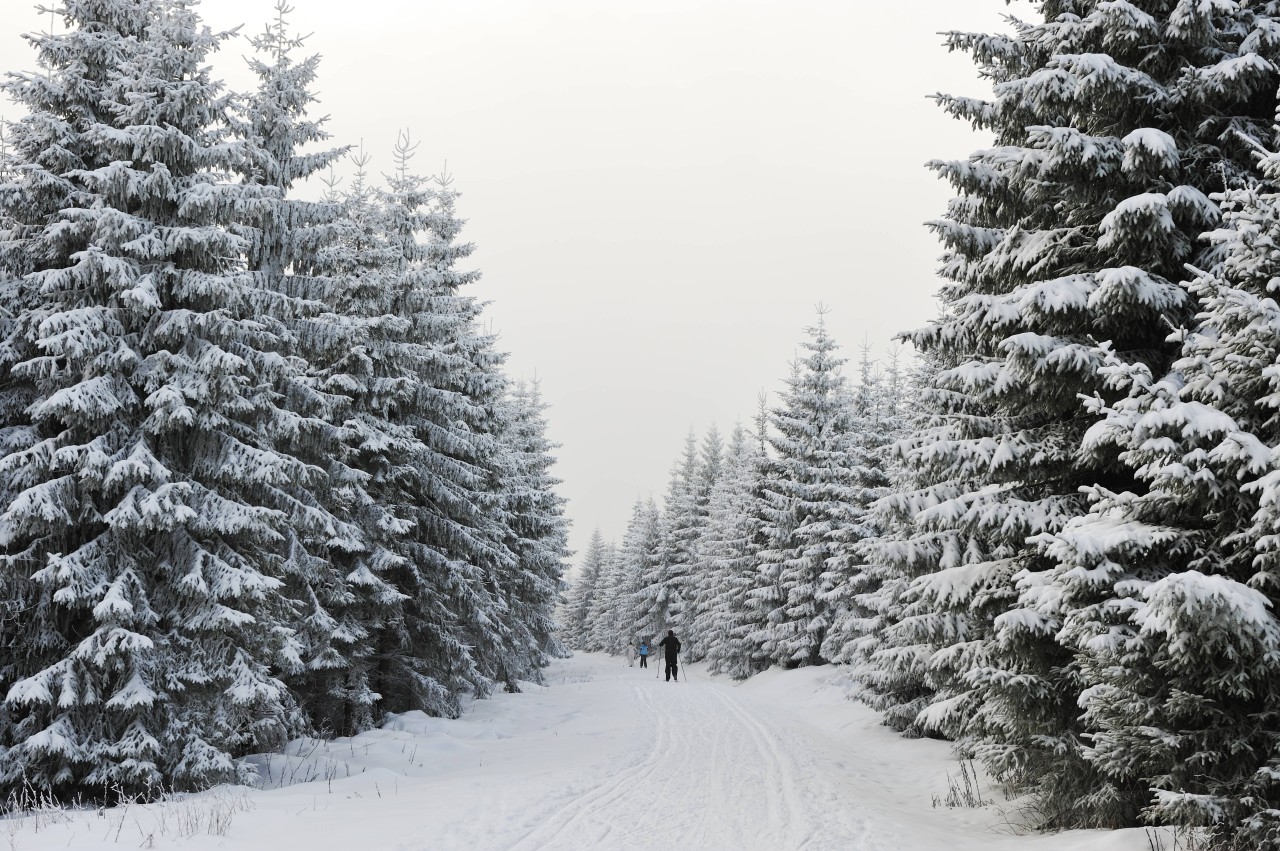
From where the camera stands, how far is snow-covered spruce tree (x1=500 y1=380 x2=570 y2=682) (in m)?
23.1

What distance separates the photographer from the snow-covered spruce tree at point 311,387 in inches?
495

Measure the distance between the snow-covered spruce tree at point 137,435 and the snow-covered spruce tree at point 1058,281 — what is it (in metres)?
8.67

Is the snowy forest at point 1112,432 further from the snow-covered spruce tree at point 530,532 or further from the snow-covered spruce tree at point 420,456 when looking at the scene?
the snow-covered spruce tree at point 530,532

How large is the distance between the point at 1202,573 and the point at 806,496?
77.0 ft

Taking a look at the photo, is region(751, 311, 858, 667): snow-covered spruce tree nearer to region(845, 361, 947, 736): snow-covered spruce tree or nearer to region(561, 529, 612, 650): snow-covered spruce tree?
region(845, 361, 947, 736): snow-covered spruce tree

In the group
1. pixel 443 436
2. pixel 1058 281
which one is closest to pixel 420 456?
pixel 443 436

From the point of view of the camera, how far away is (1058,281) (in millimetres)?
7805

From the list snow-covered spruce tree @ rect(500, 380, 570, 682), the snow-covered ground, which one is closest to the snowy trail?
the snow-covered ground

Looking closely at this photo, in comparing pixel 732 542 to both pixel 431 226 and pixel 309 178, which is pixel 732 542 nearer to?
pixel 431 226

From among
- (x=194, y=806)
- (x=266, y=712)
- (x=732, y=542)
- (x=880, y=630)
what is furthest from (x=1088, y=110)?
(x=732, y=542)

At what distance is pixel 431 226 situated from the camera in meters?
18.5

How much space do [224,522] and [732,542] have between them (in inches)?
990

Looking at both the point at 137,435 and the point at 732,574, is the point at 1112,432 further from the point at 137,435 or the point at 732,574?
the point at 732,574

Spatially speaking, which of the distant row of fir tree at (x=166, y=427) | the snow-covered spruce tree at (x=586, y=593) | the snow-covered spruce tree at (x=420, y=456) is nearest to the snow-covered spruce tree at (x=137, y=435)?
the distant row of fir tree at (x=166, y=427)
